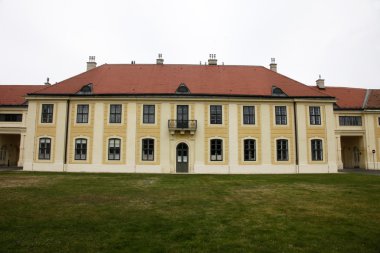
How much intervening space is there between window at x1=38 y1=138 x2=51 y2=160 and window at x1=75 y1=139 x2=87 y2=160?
2.59 metres

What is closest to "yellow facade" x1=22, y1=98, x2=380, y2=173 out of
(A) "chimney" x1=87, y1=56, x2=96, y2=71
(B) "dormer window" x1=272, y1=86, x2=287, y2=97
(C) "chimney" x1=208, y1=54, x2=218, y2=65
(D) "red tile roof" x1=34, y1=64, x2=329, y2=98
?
(B) "dormer window" x1=272, y1=86, x2=287, y2=97

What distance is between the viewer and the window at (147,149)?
26.8 metres

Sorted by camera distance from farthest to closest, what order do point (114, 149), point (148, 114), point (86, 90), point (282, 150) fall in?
point (86, 90) < point (148, 114) < point (282, 150) < point (114, 149)

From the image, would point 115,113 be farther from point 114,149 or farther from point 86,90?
point 86,90

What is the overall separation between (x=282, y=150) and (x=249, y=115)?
175 inches

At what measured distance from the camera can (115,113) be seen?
27.4 metres

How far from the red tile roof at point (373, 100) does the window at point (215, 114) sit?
19.5m

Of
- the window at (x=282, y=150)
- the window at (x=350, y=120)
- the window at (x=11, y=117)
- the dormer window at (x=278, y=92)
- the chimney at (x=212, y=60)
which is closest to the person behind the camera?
the window at (x=282, y=150)

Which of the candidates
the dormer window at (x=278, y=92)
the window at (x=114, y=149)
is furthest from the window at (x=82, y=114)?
the dormer window at (x=278, y=92)

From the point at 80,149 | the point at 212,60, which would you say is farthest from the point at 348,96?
the point at 80,149

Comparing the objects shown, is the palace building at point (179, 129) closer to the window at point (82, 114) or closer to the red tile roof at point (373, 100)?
the window at point (82, 114)

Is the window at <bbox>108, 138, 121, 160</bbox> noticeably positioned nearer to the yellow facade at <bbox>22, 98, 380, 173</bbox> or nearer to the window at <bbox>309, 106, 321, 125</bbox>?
the yellow facade at <bbox>22, 98, 380, 173</bbox>

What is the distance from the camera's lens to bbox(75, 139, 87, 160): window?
26922 mm

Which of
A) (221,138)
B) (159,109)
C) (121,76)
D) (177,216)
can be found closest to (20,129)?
(121,76)
